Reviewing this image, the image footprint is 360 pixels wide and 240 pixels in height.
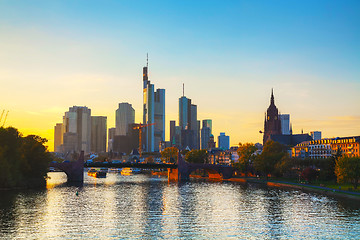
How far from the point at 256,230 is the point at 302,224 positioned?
36.6 feet

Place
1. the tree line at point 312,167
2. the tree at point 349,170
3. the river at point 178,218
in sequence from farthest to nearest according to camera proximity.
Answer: the tree line at point 312,167
the tree at point 349,170
the river at point 178,218

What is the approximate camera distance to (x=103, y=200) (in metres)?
111

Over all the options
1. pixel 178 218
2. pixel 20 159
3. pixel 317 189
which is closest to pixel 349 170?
pixel 317 189

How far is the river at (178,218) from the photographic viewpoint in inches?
2559

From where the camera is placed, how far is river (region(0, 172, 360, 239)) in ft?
213

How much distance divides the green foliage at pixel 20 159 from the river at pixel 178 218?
1198 centimetres

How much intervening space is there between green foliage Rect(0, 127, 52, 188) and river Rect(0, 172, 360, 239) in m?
12.0

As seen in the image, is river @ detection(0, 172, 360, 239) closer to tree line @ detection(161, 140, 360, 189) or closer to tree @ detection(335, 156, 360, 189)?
tree @ detection(335, 156, 360, 189)

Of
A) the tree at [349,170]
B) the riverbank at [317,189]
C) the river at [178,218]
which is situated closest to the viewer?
the river at [178,218]

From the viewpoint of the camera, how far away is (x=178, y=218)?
262 feet

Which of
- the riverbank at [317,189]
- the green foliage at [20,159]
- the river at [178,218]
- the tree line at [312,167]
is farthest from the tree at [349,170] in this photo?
the green foliage at [20,159]

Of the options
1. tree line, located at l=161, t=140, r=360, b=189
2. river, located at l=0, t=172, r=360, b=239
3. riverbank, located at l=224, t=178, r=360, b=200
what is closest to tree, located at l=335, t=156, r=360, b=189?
tree line, located at l=161, t=140, r=360, b=189

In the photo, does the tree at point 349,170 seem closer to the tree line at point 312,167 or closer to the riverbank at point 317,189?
the tree line at point 312,167

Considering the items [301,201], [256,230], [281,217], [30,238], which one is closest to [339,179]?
[301,201]
